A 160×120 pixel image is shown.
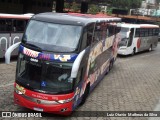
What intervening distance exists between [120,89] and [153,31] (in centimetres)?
1963

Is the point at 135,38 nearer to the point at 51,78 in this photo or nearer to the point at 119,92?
the point at 119,92

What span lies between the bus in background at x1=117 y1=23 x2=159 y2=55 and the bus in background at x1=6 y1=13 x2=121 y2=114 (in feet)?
51.1

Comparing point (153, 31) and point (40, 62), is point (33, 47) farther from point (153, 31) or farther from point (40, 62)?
point (153, 31)

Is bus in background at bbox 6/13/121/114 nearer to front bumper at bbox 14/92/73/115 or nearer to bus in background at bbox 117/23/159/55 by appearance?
front bumper at bbox 14/92/73/115

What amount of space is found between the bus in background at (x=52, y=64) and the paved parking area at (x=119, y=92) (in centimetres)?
104

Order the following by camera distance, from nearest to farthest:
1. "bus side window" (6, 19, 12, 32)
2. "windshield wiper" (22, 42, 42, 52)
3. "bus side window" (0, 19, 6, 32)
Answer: "windshield wiper" (22, 42, 42, 52) < "bus side window" (0, 19, 6, 32) < "bus side window" (6, 19, 12, 32)

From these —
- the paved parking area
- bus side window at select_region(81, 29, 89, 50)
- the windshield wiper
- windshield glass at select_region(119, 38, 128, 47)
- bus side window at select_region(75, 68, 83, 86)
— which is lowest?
the paved parking area

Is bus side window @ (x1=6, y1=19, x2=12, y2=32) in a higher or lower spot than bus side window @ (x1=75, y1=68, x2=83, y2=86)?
higher

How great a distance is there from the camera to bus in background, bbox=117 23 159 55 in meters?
26.4

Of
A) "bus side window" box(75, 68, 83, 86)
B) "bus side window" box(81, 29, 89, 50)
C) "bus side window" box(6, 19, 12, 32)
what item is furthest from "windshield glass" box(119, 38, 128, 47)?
"bus side window" box(75, 68, 83, 86)

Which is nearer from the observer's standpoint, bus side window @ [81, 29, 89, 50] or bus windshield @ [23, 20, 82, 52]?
bus windshield @ [23, 20, 82, 52]

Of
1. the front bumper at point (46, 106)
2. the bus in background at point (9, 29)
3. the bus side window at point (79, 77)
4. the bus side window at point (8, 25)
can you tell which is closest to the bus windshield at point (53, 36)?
the bus side window at point (79, 77)

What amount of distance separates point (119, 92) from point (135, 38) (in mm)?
14010

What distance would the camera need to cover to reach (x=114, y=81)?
55.4 feet
